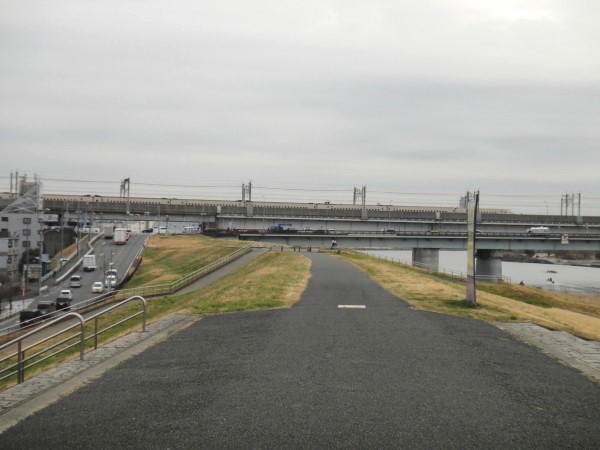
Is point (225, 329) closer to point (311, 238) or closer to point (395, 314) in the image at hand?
point (395, 314)

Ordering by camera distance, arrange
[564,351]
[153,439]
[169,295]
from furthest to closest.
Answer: [169,295] < [564,351] < [153,439]

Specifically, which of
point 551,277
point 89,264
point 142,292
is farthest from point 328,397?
point 551,277

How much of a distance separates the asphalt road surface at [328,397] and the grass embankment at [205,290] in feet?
14.4

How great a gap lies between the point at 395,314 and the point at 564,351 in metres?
4.60

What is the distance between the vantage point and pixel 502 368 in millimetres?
8938

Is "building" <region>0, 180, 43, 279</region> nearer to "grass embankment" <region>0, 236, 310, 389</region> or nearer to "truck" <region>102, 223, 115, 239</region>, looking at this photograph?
"truck" <region>102, 223, 115, 239</region>

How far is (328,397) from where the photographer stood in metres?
6.98

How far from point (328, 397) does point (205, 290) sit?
22503mm

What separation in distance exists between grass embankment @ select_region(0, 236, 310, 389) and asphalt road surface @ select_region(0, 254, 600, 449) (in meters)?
4.40

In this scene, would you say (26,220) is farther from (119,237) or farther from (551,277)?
(551,277)

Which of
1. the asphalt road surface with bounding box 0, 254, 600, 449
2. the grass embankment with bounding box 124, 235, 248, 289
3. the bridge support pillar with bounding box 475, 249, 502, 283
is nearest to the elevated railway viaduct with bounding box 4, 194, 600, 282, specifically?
the bridge support pillar with bounding box 475, 249, 502, 283

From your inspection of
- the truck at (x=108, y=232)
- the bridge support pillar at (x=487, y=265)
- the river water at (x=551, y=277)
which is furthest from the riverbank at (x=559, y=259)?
the truck at (x=108, y=232)

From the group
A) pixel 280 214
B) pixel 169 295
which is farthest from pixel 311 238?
pixel 169 295

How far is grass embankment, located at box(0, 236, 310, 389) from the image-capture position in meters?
16.4
